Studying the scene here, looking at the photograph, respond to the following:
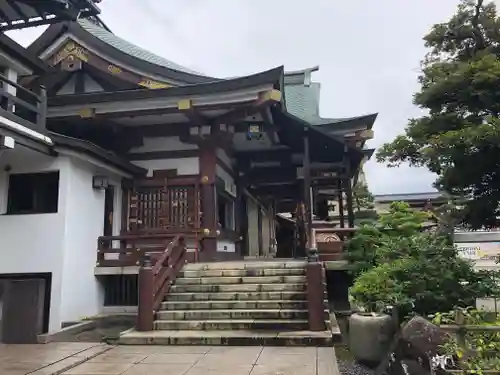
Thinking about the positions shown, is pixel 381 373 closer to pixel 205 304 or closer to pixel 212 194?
pixel 205 304

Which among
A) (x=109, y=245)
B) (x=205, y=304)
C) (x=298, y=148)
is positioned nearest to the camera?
(x=205, y=304)

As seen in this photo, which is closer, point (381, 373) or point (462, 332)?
point (462, 332)

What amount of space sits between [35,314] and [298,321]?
16.7 ft

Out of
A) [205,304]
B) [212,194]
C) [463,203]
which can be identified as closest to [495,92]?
[463,203]

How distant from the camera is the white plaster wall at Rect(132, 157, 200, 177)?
1126 centimetres

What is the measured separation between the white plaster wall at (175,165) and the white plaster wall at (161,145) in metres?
0.29

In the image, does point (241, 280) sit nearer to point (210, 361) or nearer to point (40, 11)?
point (210, 361)

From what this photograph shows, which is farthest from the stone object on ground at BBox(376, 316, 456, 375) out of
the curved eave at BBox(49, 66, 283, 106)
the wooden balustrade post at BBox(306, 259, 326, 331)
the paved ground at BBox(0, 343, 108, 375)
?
the curved eave at BBox(49, 66, 283, 106)

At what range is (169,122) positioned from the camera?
11086 mm

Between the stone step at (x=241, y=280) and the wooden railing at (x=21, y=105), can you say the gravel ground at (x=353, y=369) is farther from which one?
the wooden railing at (x=21, y=105)

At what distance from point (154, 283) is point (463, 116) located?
5908mm

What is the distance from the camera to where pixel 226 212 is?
13.8 m

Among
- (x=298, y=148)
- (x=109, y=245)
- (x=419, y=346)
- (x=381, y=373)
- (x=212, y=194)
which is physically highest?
(x=298, y=148)

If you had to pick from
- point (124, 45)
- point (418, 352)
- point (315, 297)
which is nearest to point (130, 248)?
point (315, 297)
